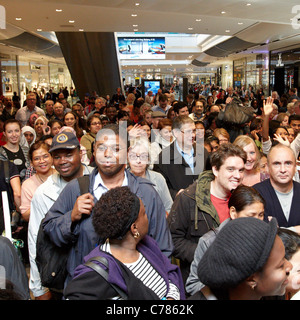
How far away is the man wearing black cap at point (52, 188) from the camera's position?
3.08 metres

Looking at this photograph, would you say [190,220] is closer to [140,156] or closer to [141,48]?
[140,156]

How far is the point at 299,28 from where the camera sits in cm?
1417

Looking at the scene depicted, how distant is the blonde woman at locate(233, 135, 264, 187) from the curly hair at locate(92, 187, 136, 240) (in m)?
2.00

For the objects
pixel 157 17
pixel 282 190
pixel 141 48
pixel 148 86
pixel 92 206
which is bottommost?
pixel 282 190

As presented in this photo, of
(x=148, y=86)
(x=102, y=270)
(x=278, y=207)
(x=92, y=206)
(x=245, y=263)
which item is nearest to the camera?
(x=245, y=263)

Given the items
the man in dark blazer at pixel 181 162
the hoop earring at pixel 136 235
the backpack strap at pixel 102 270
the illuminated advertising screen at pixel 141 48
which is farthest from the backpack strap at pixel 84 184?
the illuminated advertising screen at pixel 141 48

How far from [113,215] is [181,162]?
230 centimetres

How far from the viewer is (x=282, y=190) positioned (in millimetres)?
3221

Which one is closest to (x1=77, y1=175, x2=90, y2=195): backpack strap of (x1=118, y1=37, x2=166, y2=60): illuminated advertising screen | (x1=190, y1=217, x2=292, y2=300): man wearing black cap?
(x1=190, y1=217, x2=292, y2=300): man wearing black cap

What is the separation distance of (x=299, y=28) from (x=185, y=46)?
38.4 feet

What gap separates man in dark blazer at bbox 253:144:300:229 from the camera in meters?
3.08

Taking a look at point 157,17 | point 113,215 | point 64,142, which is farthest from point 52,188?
point 157,17

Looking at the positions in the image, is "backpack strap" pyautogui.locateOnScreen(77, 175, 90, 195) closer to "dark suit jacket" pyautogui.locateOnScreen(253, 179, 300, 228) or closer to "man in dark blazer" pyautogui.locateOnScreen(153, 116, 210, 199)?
"dark suit jacket" pyautogui.locateOnScreen(253, 179, 300, 228)
